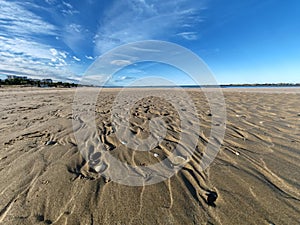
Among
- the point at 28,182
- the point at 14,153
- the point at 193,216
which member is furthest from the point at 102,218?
the point at 14,153

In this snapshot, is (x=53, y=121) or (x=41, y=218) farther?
(x=53, y=121)

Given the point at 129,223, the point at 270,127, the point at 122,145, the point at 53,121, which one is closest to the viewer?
Result: the point at 129,223

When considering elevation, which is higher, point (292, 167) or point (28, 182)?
point (292, 167)

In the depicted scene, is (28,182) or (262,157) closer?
(28,182)

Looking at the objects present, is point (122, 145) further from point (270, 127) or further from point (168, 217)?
point (270, 127)

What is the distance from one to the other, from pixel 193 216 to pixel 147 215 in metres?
0.57

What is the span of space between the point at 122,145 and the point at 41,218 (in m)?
2.16

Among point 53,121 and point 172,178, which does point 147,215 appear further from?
point 53,121

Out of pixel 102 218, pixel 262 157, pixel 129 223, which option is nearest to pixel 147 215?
pixel 129 223

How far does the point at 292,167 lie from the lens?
2936mm

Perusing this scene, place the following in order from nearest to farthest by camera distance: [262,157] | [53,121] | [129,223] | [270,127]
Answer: [129,223] < [262,157] < [270,127] < [53,121]

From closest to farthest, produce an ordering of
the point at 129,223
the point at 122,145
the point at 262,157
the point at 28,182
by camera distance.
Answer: the point at 129,223 < the point at 28,182 < the point at 262,157 < the point at 122,145

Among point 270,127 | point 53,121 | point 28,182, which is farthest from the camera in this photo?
point 53,121

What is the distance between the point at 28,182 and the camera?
2.54m
